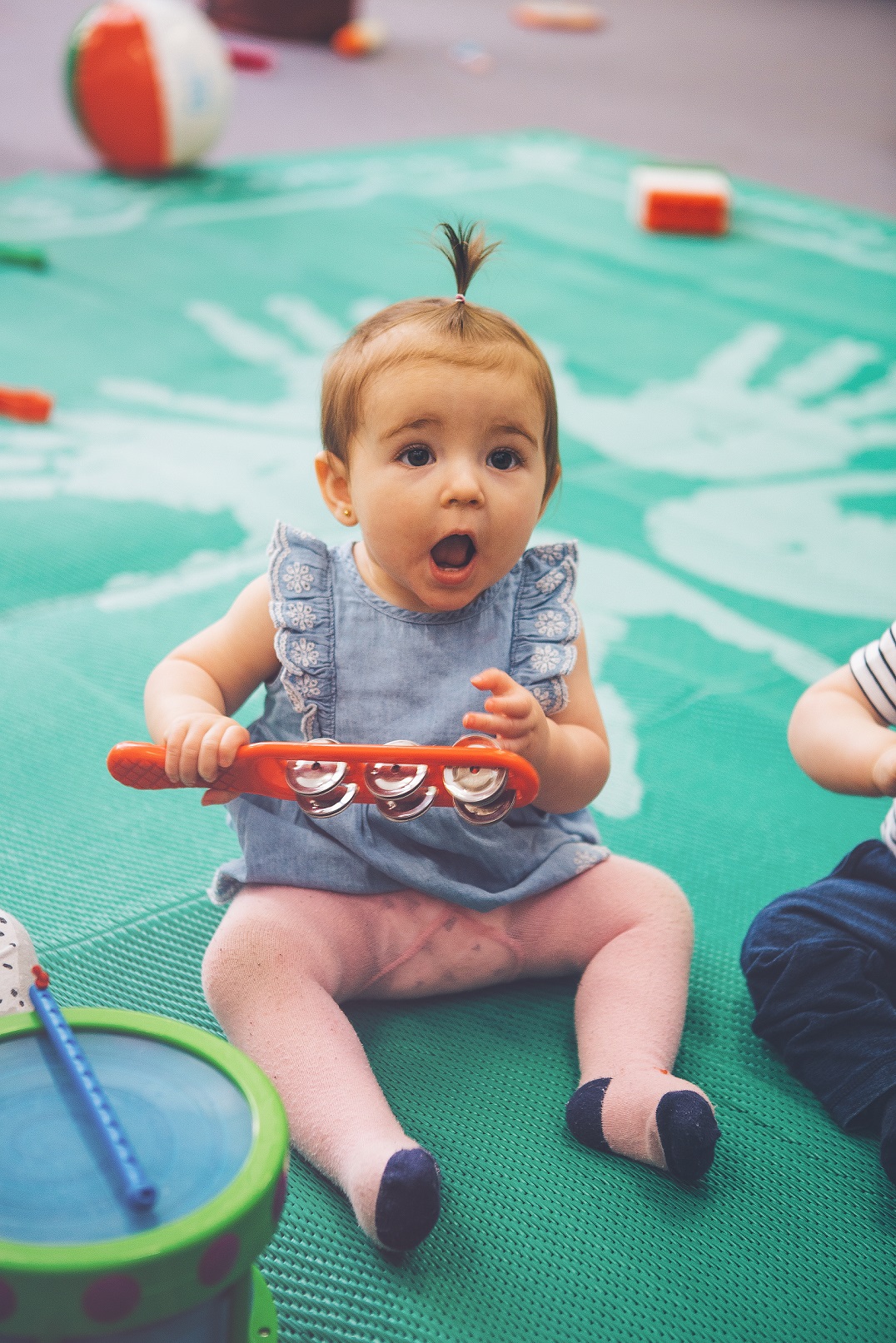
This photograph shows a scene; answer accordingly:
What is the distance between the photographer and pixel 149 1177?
498 millimetres

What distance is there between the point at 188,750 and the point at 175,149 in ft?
8.11

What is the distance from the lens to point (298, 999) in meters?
0.76

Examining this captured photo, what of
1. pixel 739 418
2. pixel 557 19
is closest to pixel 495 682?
pixel 739 418

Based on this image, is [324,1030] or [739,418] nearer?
[324,1030]

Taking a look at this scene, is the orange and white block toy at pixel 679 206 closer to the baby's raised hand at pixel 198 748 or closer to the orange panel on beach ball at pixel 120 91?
the orange panel on beach ball at pixel 120 91

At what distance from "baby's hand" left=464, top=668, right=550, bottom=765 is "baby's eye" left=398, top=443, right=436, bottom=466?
0.47 feet

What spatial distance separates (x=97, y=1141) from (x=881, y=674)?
57 cm

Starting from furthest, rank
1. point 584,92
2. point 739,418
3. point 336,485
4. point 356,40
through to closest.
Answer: point 356,40 → point 584,92 → point 739,418 → point 336,485

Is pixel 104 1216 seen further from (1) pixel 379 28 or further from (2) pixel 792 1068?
(1) pixel 379 28

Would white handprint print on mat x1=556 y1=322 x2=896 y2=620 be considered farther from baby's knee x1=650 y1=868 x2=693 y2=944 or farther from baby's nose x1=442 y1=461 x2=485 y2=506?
baby's nose x1=442 y1=461 x2=485 y2=506

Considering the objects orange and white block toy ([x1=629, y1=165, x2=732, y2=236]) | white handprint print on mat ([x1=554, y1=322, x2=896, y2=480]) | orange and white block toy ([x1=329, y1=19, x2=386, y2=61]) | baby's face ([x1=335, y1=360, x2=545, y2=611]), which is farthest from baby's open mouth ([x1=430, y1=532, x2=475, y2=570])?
orange and white block toy ([x1=329, y1=19, x2=386, y2=61])

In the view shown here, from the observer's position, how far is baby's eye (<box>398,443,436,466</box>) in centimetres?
79

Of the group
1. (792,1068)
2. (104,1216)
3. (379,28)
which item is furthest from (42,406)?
(379,28)

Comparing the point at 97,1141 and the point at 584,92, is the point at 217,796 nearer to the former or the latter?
the point at 97,1141
